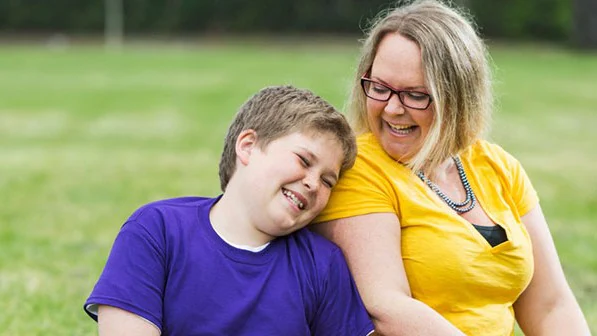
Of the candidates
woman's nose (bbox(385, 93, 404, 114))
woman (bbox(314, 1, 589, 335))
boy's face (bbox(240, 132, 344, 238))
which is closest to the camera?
boy's face (bbox(240, 132, 344, 238))

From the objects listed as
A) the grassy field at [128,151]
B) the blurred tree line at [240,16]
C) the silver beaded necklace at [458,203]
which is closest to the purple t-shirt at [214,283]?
the silver beaded necklace at [458,203]

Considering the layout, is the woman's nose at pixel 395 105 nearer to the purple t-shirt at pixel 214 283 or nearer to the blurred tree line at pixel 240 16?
the purple t-shirt at pixel 214 283

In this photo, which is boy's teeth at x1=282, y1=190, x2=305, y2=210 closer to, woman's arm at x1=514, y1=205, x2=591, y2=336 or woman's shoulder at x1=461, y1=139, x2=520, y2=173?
woman's shoulder at x1=461, y1=139, x2=520, y2=173

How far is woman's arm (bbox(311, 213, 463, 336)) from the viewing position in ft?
8.85

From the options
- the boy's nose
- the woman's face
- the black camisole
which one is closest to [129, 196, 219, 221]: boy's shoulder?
the boy's nose

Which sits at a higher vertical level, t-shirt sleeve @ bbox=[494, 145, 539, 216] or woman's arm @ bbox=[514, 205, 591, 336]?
t-shirt sleeve @ bbox=[494, 145, 539, 216]

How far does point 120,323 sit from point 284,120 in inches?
26.7

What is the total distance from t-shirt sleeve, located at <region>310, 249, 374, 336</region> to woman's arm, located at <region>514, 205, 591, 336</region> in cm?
71

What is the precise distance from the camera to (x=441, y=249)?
2.81 m

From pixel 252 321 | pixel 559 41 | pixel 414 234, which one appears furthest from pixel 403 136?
pixel 559 41

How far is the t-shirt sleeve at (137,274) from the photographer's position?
251 cm

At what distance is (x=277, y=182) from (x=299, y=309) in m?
0.33

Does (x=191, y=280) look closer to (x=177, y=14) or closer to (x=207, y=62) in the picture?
(x=207, y=62)

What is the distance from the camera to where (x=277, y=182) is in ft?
→ 8.67
